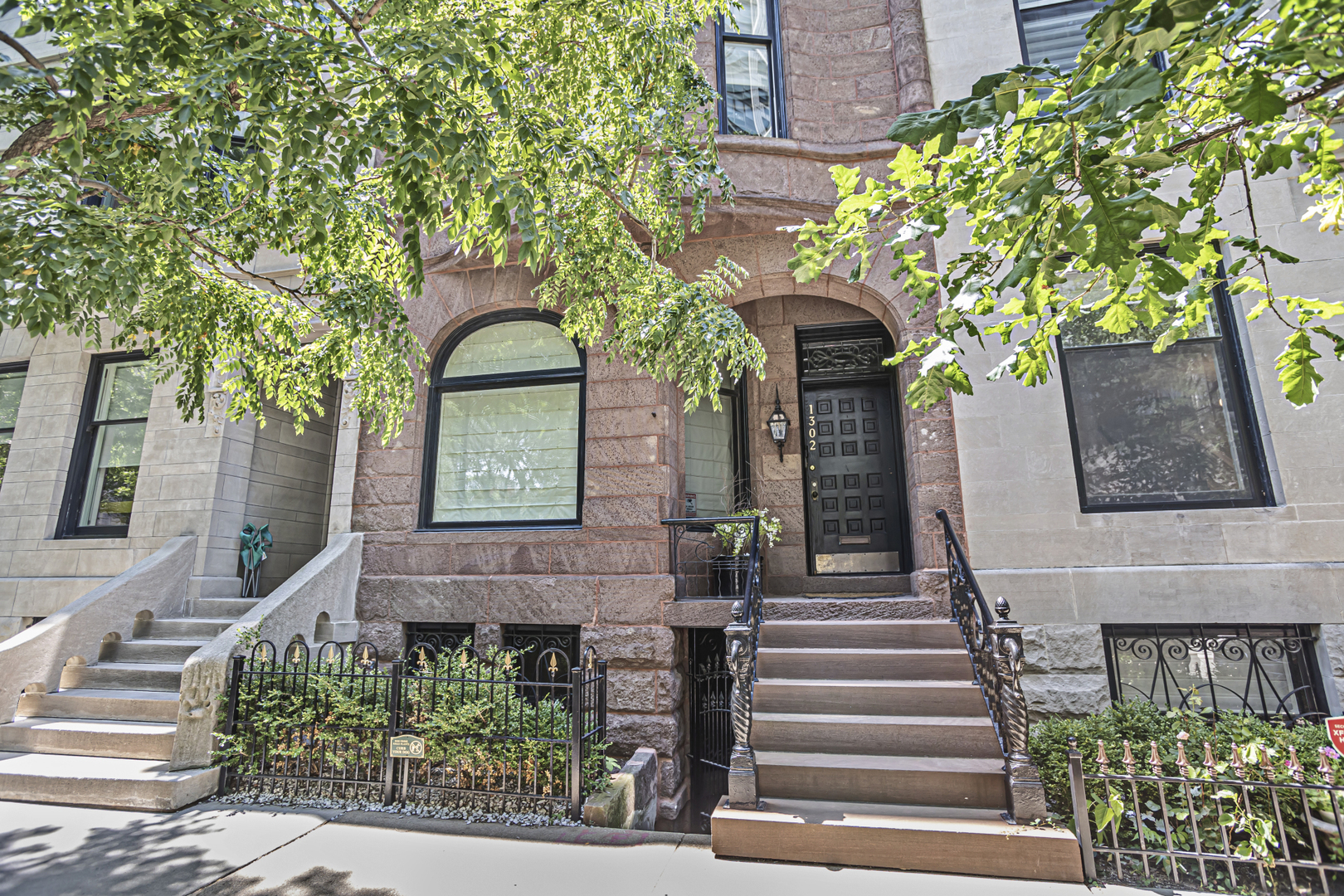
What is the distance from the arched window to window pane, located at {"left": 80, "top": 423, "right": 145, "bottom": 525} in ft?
14.4

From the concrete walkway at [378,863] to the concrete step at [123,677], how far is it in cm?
183

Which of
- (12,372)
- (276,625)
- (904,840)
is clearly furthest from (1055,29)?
(12,372)

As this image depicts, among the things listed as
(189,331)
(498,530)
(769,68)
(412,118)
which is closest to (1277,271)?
(769,68)

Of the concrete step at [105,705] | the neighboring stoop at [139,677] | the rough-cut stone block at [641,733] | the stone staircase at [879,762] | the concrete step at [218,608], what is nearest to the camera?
the stone staircase at [879,762]

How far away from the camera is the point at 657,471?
7.13 metres

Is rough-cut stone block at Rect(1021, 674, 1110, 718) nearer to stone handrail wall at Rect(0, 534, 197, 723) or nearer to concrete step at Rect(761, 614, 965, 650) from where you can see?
concrete step at Rect(761, 614, 965, 650)

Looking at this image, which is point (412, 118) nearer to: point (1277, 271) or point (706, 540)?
point (706, 540)

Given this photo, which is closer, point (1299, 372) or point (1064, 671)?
point (1299, 372)

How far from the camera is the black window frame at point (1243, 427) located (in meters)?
6.14

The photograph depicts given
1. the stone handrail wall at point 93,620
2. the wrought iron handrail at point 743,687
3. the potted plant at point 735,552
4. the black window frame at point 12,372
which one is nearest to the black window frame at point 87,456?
the black window frame at point 12,372

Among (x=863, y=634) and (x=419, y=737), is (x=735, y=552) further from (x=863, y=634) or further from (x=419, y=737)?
(x=419, y=737)

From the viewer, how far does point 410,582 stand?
7.36 m

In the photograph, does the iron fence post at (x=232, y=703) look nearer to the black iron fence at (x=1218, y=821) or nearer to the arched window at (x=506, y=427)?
the arched window at (x=506, y=427)

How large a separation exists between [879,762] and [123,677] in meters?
7.34
